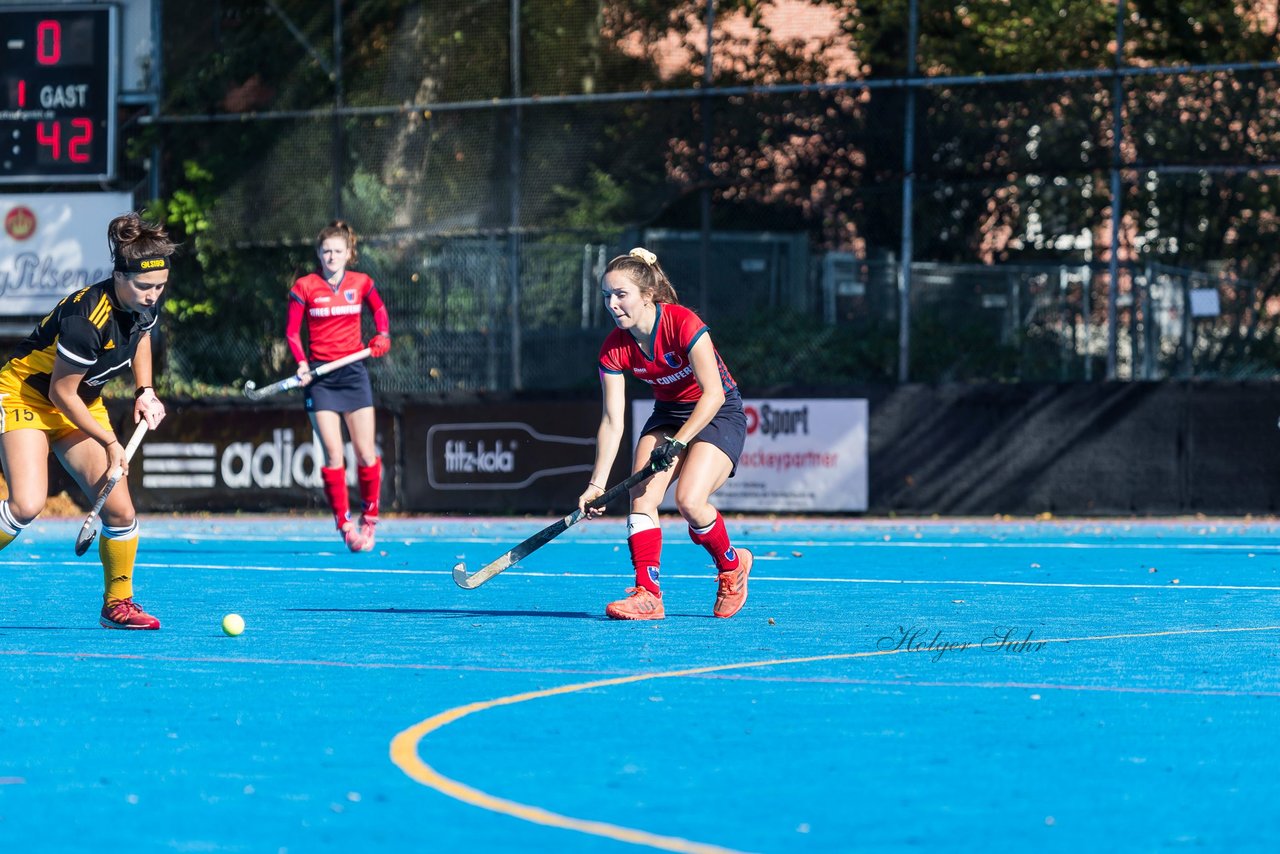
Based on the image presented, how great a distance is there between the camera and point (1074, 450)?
670 inches

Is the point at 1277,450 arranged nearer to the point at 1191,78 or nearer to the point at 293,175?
the point at 1191,78

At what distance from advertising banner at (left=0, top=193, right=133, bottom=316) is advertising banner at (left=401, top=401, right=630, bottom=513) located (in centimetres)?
Answer: 509

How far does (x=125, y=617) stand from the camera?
27.5 ft

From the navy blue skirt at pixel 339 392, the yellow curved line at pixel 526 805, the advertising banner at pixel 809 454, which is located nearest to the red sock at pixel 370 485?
the navy blue skirt at pixel 339 392

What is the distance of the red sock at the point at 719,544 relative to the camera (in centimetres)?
866

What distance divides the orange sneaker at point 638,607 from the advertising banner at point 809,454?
8.66 meters

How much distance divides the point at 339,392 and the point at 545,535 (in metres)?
4.41

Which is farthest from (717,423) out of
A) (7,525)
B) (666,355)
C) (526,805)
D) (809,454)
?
(809,454)

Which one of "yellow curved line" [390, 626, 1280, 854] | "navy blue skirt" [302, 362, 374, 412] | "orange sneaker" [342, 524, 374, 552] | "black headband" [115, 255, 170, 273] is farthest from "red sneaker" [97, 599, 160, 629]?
"navy blue skirt" [302, 362, 374, 412]

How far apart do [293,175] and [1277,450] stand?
32.9ft

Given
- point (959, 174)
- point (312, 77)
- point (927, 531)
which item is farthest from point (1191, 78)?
point (312, 77)

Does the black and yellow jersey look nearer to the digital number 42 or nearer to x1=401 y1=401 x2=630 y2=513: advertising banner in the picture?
x1=401 y1=401 x2=630 y2=513: advertising banner

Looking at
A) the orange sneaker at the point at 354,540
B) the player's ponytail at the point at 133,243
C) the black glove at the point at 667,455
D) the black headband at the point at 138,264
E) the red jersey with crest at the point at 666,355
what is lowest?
the orange sneaker at the point at 354,540

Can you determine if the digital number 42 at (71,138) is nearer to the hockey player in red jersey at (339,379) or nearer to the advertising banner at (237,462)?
the advertising banner at (237,462)
